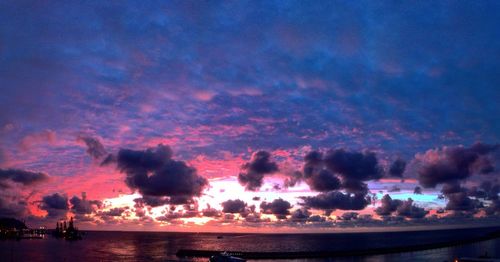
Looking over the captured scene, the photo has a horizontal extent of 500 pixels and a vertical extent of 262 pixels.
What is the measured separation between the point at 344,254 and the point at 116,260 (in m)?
81.1

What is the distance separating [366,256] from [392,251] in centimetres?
2652

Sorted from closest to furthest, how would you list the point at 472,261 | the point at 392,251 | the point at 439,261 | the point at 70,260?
1. the point at 472,261
2. the point at 439,261
3. the point at 70,260
4. the point at 392,251

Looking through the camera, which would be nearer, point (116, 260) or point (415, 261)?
point (415, 261)

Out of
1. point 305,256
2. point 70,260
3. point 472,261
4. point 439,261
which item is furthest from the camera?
point 70,260

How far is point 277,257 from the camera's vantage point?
152125 mm

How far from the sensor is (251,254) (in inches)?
6093

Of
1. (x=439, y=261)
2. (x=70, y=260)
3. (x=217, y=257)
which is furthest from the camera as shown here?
(x=70, y=260)

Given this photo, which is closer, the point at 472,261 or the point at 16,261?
the point at 472,261

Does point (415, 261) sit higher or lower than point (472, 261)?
lower

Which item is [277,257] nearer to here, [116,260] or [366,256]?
[366,256]

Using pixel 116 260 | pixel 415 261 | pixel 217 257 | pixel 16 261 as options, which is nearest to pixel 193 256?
pixel 116 260

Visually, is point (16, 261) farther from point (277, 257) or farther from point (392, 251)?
point (392, 251)

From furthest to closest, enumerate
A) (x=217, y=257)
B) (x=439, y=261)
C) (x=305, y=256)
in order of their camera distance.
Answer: (x=305, y=256)
(x=439, y=261)
(x=217, y=257)

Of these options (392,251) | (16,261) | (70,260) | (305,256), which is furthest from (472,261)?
(16,261)
